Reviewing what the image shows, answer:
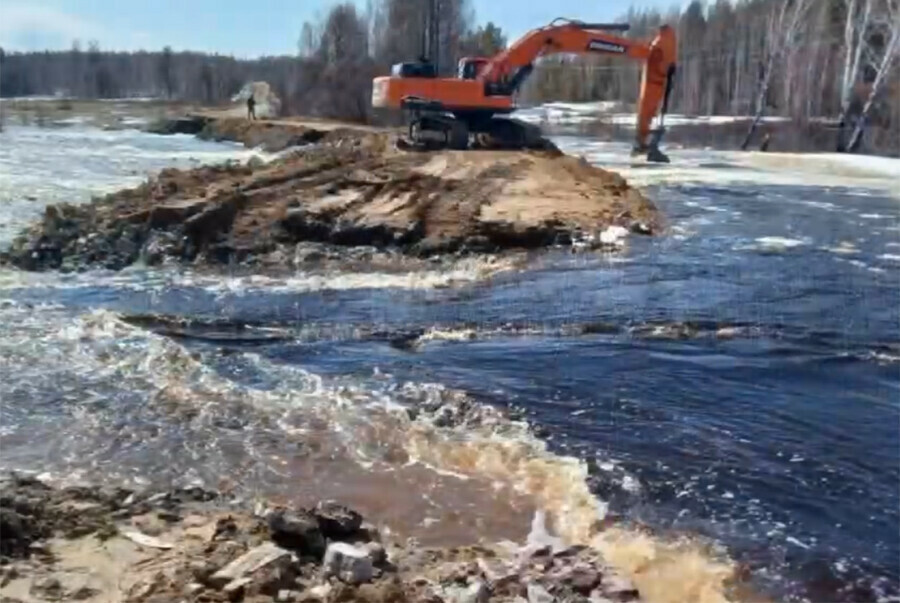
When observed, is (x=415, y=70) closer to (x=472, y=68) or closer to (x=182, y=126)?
(x=472, y=68)

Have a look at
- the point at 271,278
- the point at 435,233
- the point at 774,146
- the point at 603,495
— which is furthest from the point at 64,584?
the point at 774,146

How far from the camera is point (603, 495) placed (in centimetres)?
585

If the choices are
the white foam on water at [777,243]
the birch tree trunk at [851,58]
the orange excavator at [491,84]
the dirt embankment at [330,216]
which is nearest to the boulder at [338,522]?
the dirt embankment at [330,216]

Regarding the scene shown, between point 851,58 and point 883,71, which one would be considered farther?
point 851,58

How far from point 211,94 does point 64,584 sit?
309 feet

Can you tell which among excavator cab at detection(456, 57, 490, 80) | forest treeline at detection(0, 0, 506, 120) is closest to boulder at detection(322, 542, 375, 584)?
excavator cab at detection(456, 57, 490, 80)

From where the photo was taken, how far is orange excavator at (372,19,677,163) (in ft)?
73.0

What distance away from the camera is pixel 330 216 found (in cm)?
1466

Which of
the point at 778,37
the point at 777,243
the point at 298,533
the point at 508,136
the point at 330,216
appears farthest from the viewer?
the point at 778,37

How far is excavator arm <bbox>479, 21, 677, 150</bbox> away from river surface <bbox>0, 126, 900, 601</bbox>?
31.8ft

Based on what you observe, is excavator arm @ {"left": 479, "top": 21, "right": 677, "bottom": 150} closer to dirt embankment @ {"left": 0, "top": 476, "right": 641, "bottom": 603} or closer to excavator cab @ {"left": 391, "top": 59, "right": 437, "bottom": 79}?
excavator cab @ {"left": 391, "top": 59, "right": 437, "bottom": 79}

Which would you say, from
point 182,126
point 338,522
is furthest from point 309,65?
point 338,522

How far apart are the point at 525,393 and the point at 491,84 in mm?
15819

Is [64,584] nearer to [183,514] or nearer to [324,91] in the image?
[183,514]
